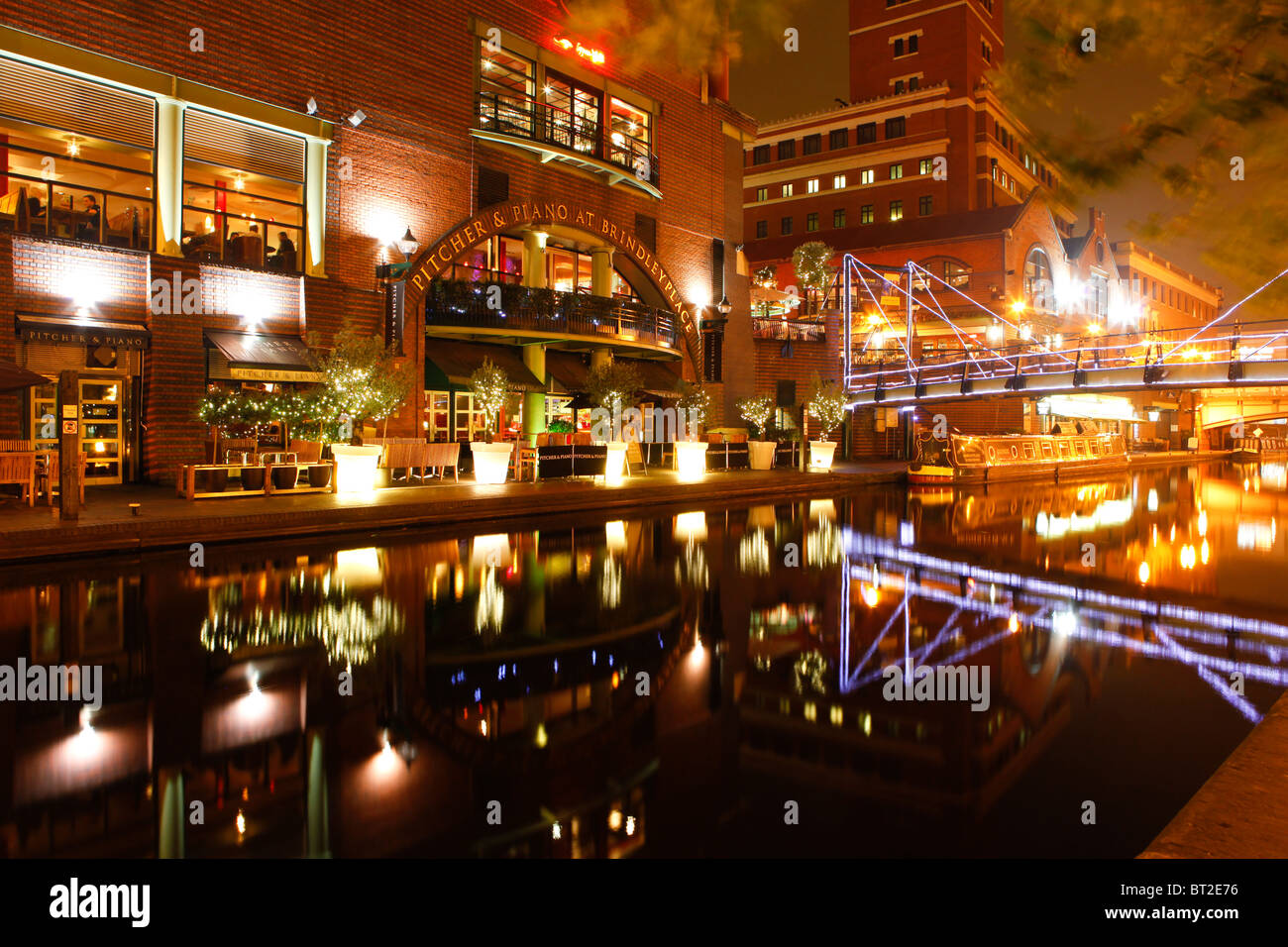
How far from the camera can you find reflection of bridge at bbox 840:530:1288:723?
6.32 m

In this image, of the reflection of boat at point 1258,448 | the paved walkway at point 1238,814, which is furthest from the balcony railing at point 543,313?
the reflection of boat at point 1258,448

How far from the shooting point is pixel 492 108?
25.0m

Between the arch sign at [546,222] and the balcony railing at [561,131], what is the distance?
5.80ft

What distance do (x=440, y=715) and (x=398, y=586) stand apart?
13.9 feet

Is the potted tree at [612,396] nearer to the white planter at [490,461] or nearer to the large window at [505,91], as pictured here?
the white planter at [490,461]

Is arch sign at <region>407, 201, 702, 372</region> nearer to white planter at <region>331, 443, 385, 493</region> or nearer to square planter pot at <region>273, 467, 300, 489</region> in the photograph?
white planter at <region>331, 443, 385, 493</region>

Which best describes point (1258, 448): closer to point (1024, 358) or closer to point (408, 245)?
point (1024, 358)

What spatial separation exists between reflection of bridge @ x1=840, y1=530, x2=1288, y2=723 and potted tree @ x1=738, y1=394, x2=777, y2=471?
1635 centimetres

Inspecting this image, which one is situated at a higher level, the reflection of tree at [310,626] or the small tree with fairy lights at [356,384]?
the small tree with fairy lights at [356,384]

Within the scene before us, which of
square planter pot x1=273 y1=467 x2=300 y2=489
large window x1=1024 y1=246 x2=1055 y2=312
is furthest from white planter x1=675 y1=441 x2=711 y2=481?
large window x1=1024 y1=246 x2=1055 y2=312

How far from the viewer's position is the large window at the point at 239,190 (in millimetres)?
19188
